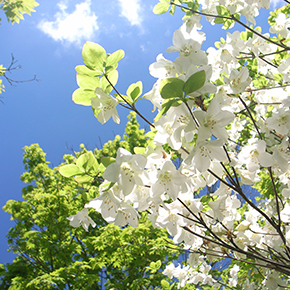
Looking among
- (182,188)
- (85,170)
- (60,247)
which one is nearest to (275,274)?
(182,188)

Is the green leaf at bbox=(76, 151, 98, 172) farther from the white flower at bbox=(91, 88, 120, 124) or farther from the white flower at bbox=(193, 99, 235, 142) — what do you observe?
the white flower at bbox=(193, 99, 235, 142)

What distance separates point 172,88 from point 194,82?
3.2 inches

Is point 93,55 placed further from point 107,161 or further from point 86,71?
point 107,161

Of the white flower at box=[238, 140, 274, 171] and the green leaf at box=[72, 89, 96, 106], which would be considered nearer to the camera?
the green leaf at box=[72, 89, 96, 106]

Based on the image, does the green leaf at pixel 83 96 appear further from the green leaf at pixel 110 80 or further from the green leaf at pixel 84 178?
the green leaf at pixel 84 178

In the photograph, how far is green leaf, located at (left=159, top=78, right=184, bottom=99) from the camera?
82 centimetres

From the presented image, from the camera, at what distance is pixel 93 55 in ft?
3.24

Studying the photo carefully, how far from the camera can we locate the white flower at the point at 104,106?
1008 mm

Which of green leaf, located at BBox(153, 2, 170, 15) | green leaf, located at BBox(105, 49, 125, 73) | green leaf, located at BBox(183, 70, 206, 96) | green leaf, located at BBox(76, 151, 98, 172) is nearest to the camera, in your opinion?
green leaf, located at BBox(183, 70, 206, 96)

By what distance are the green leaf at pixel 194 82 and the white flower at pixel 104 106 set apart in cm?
35

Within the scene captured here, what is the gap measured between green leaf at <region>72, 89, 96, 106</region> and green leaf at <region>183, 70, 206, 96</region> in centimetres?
49

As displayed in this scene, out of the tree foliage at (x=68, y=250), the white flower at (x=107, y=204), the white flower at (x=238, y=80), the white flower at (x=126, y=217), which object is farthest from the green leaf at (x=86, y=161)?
the tree foliage at (x=68, y=250)

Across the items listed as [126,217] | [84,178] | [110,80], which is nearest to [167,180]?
[126,217]

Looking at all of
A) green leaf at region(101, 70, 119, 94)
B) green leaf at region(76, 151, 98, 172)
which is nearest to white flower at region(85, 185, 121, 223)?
green leaf at region(76, 151, 98, 172)
